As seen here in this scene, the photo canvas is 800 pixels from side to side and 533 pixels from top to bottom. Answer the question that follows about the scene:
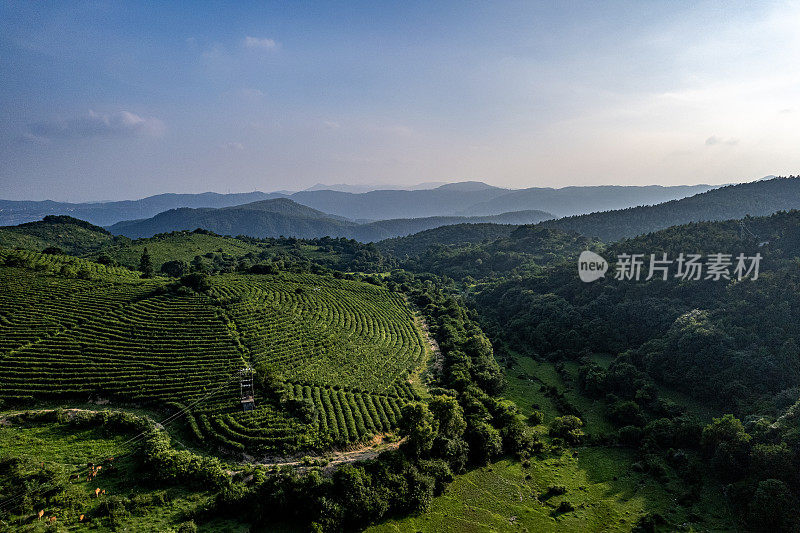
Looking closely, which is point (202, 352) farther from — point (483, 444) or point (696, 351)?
point (696, 351)

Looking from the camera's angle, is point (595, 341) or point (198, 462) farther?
point (595, 341)

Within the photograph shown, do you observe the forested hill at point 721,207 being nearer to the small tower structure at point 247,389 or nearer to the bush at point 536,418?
the bush at point 536,418

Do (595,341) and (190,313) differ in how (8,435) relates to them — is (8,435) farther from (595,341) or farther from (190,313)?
(595,341)

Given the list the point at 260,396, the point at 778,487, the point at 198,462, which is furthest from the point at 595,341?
the point at 198,462

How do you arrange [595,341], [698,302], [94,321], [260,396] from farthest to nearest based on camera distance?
1. [595,341]
2. [698,302]
3. [94,321]
4. [260,396]

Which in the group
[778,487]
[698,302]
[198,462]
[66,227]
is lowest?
[778,487]

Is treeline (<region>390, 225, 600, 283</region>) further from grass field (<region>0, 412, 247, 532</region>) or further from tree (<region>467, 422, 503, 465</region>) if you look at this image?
grass field (<region>0, 412, 247, 532</region>)
